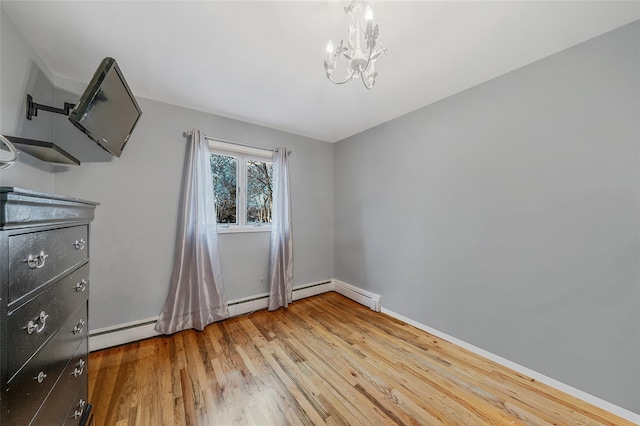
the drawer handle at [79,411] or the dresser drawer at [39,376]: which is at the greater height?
the dresser drawer at [39,376]

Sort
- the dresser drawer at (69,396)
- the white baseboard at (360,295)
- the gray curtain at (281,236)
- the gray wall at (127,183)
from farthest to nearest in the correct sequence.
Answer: the gray curtain at (281,236) < the white baseboard at (360,295) < the gray wall at (127,183) < the dresser drawer at (69,396)

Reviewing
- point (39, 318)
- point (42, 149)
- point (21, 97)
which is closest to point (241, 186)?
point (42, 149)

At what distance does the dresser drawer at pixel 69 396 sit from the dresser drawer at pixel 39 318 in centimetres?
23

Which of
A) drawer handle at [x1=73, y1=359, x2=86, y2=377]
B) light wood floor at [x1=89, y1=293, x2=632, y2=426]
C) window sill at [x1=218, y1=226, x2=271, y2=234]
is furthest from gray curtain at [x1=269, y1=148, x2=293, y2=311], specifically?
drawer handle at [x1=73, y1=359, x2=86, y2=377]

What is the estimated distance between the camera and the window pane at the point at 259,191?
302 centimetres

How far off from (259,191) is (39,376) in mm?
2455

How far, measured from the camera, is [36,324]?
2.64 ft

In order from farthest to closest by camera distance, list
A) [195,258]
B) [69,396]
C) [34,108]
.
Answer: [195,258], [34,108], [69,396]

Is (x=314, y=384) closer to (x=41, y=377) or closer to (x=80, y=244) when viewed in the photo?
(x=41, y=377)

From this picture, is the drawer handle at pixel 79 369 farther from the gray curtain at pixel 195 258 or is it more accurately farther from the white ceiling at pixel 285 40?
the white ceiling at pixel 285 40

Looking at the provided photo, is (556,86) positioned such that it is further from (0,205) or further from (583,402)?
(0,205)

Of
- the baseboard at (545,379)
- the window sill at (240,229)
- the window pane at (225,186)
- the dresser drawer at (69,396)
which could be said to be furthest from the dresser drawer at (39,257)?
the baseboard at (545,379)

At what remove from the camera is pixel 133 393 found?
5.14 feet

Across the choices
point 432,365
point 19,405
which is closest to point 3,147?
point 19,405
